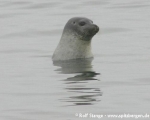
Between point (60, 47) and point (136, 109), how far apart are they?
5.28 m

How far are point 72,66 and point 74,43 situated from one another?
108cm

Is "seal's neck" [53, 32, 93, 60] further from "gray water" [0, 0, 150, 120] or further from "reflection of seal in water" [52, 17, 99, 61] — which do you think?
"gray water" [0, 0, 150, 120]

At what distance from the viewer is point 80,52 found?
17.6 m

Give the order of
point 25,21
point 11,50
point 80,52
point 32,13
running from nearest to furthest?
point 80,52 < point 11,50 < point 25,21 < point 32,13

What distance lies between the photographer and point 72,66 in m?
16.7

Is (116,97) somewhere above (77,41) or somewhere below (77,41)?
below

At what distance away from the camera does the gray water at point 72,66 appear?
1293 cm

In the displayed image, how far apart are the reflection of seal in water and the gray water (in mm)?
280

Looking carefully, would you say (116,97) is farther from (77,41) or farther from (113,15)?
(113,15)

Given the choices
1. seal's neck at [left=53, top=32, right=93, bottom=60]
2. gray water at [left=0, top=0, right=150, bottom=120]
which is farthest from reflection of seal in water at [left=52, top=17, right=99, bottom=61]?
gray water at [left=0, top=0, right=150, bottom=120]

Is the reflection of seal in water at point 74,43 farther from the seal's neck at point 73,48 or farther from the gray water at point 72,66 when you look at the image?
the gray water at point 72,66

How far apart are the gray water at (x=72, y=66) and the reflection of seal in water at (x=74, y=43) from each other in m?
0.28

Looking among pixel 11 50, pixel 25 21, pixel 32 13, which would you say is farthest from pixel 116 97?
pixel 32 13

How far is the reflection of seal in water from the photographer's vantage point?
17.5m
